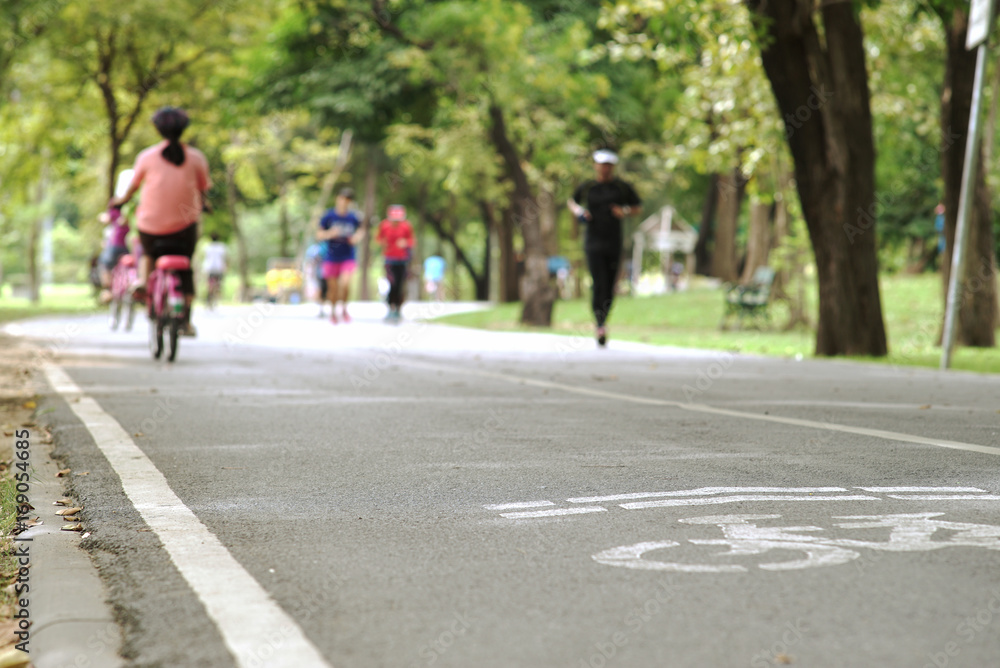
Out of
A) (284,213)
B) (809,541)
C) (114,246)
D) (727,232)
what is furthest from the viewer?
(284,213)

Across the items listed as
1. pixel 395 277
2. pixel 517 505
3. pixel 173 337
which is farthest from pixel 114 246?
pixel 517 505

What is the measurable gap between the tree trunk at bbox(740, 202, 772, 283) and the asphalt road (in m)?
20.8

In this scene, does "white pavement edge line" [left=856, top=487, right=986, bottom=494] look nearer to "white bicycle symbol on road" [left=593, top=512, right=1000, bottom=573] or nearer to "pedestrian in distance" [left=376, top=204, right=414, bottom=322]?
"white bicycle symbol on road" [left=593, top=512, right=1000, bottom=573]

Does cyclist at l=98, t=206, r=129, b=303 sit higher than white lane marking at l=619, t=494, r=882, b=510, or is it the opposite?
cyclist at l=98, t=206, r=129, b=303

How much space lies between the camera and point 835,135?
1518 centimetres

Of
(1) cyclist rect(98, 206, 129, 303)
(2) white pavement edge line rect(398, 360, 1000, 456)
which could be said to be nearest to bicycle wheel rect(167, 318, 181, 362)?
(2) white pavement edge line rect(398, 360, 1000, 456)

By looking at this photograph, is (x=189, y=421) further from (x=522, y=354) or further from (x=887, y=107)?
(x=887, y=107)

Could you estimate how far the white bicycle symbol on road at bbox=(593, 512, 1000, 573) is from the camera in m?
3.90

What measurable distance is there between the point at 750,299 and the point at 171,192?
1506 cm

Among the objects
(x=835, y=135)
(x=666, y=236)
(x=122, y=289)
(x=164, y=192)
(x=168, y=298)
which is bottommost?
(x=122, y=289)

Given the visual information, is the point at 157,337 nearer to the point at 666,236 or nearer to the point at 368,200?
the point at 666,236

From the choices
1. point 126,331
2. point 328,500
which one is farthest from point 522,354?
point 328,500

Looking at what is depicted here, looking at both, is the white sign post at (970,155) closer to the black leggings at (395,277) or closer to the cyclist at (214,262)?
the black leggings at (395,277)

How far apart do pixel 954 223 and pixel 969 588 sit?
14.9 meters
